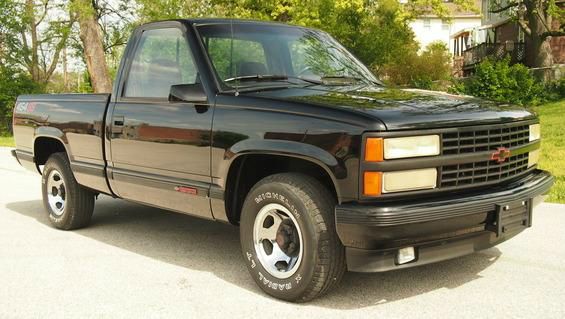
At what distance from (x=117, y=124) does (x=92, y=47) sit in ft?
53.6

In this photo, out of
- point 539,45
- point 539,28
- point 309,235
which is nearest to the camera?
point 309,235

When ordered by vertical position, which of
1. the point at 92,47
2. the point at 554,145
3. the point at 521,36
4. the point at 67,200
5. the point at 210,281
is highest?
Answer: the point at 521,36

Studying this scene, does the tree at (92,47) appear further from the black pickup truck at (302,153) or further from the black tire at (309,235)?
the black tire at (309,235)

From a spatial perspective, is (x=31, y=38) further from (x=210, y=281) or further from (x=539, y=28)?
(x=210, y=281)

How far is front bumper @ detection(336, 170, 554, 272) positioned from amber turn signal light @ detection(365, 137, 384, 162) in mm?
266

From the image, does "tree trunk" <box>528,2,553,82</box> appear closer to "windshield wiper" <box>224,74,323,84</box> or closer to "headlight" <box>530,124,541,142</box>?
"headlight" <box>530,124,541,142</box>

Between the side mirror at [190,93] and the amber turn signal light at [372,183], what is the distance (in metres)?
1.47

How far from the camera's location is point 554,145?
12945mm

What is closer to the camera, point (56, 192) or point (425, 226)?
point (425, 226)

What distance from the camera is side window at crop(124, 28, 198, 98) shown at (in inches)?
190

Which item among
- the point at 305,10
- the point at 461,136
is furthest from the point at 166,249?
the point at 305,10

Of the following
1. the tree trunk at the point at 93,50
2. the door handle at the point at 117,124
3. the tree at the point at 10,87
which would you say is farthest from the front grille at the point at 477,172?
the tree at the point at 10,87

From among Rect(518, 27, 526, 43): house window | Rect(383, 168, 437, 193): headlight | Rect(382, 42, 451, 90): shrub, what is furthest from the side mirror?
Rect(518, 27, 526, 43): house window

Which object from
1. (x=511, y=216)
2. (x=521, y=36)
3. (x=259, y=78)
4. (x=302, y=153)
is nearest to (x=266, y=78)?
(x=259, y=78)
